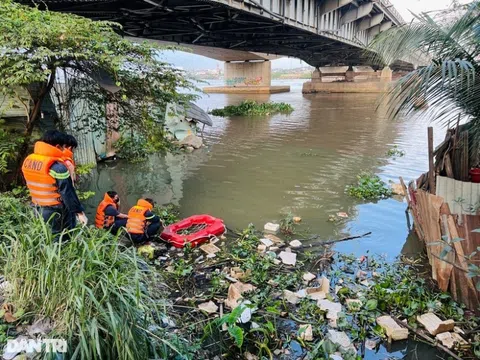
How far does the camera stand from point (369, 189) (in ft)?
28.6

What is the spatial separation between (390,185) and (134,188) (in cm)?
659

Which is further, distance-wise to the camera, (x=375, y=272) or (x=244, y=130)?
(x=244, y=130)

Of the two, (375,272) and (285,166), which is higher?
(285,166)

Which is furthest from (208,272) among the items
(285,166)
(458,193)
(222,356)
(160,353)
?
(285,166)

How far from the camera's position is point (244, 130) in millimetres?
18938

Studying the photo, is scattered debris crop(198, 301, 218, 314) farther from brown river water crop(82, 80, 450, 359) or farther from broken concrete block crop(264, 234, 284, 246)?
broken concrete block crop(264, 234, 284, 246)

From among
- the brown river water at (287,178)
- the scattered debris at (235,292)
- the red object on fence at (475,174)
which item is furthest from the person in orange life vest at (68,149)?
the red object on fence at (475,174)

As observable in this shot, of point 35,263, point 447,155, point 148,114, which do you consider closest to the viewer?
point 35,263

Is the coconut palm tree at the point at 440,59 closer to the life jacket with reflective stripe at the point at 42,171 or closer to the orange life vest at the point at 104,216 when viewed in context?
the life jacket with reflective stripe at the point at 42,171

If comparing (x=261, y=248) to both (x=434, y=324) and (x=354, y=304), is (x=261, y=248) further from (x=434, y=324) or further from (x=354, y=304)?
(x=434, y=324)

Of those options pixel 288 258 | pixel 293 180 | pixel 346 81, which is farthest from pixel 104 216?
pixel 346 81

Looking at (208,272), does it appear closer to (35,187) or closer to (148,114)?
(35,187)

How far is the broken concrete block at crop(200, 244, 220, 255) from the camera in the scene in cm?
577

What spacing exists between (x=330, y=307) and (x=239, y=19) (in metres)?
14.5
